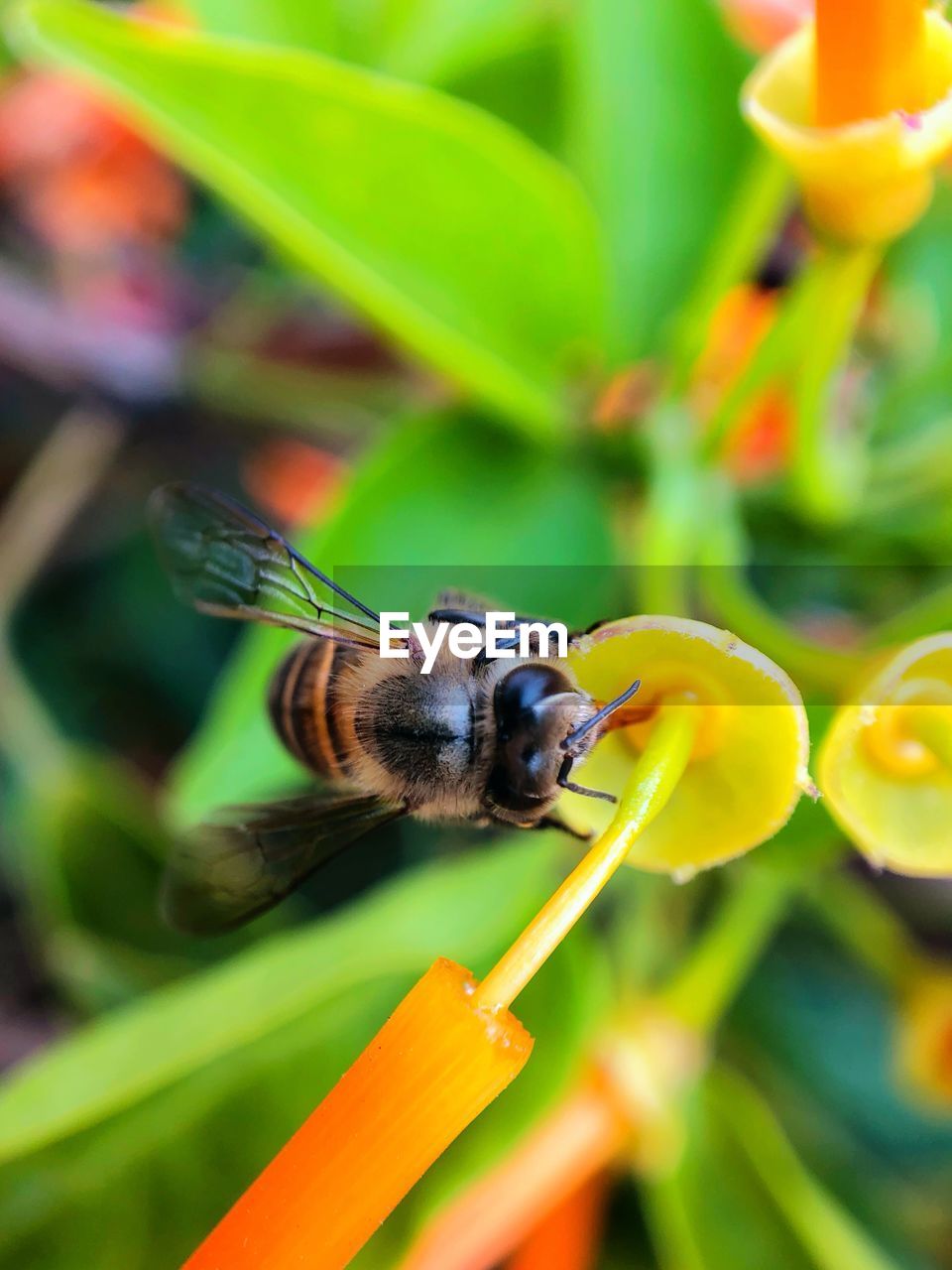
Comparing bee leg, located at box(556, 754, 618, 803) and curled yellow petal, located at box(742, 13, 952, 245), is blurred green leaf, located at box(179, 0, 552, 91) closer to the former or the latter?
curled yellow petal, located at box(742, 13, 952, 245)

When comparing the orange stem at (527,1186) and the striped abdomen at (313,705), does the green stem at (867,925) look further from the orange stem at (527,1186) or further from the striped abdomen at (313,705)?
the striped abdomen at (313,705)

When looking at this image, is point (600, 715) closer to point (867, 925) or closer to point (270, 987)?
point (270, 987)

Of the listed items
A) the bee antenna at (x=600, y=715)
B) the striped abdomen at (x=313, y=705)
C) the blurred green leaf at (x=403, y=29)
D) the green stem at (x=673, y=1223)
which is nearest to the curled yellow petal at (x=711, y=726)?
the bee antenna at (x=600, y=715)

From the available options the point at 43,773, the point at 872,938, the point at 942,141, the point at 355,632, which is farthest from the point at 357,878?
the point at 942,141

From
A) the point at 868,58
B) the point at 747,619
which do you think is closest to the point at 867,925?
the point at 747,619

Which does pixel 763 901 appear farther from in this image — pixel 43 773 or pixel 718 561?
pixel 43 773

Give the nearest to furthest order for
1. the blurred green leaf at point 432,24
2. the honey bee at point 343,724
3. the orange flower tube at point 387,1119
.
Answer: the orange flower tube at point 387,1119 → the honey bee at point 343,724 → the blurred green leaf at point 432,24
